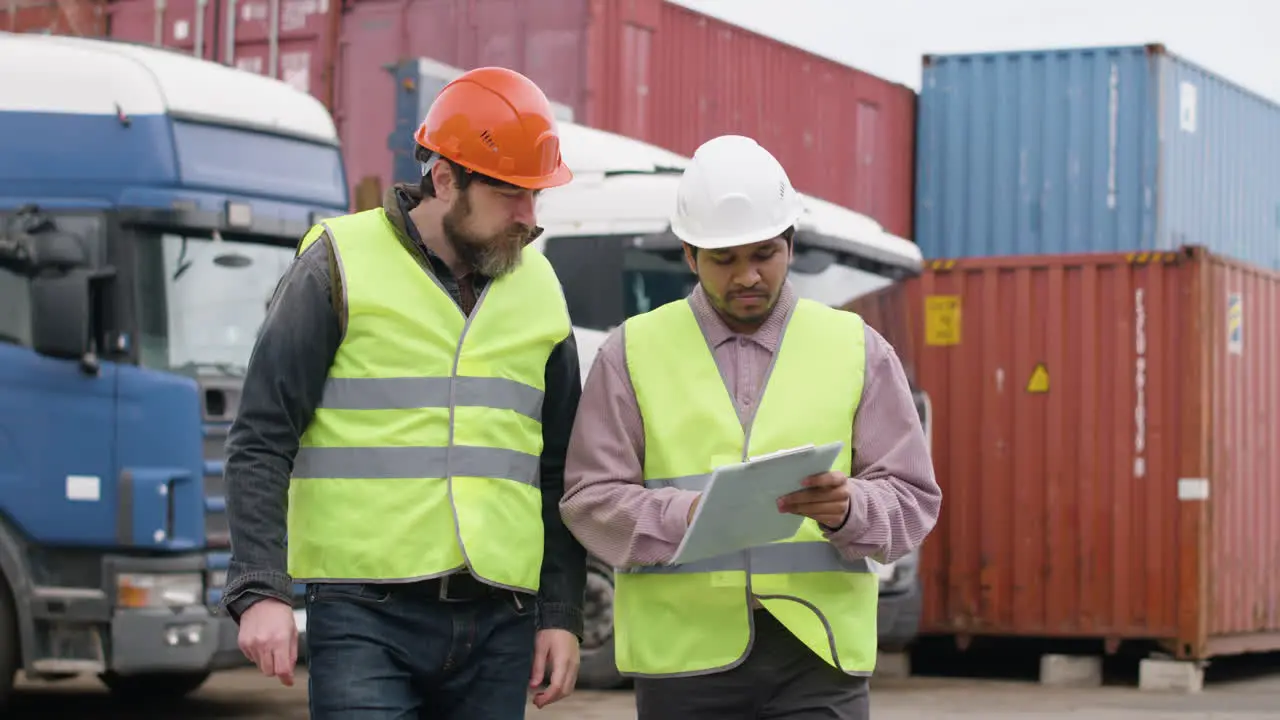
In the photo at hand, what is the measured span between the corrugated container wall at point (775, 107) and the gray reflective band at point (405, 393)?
8956 mm

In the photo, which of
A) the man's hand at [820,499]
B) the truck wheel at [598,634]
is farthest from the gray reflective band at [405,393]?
the truck wheel at [598,634]

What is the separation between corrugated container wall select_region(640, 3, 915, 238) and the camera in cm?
1322

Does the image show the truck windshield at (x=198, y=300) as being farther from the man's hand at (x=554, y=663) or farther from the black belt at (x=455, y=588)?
the black belt at (x=455, y=588)

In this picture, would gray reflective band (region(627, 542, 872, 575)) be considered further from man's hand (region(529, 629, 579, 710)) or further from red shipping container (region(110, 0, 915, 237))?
red shipping container (region(110, 0, 915, 237))

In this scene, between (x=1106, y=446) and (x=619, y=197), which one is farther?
(x=1106, y=446)

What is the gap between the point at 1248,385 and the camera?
39.9 feet

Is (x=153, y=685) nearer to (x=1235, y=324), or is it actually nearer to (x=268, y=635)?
(x=1235, y=324)

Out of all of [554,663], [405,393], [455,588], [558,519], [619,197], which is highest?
[619,197]

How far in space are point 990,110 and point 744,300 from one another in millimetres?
14318

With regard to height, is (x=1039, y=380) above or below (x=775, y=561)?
above

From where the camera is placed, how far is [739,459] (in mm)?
3451

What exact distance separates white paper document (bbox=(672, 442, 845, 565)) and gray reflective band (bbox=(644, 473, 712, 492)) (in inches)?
5.6

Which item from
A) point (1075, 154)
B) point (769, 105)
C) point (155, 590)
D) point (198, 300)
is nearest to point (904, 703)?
point (155, 590)

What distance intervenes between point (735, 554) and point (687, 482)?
16cm
